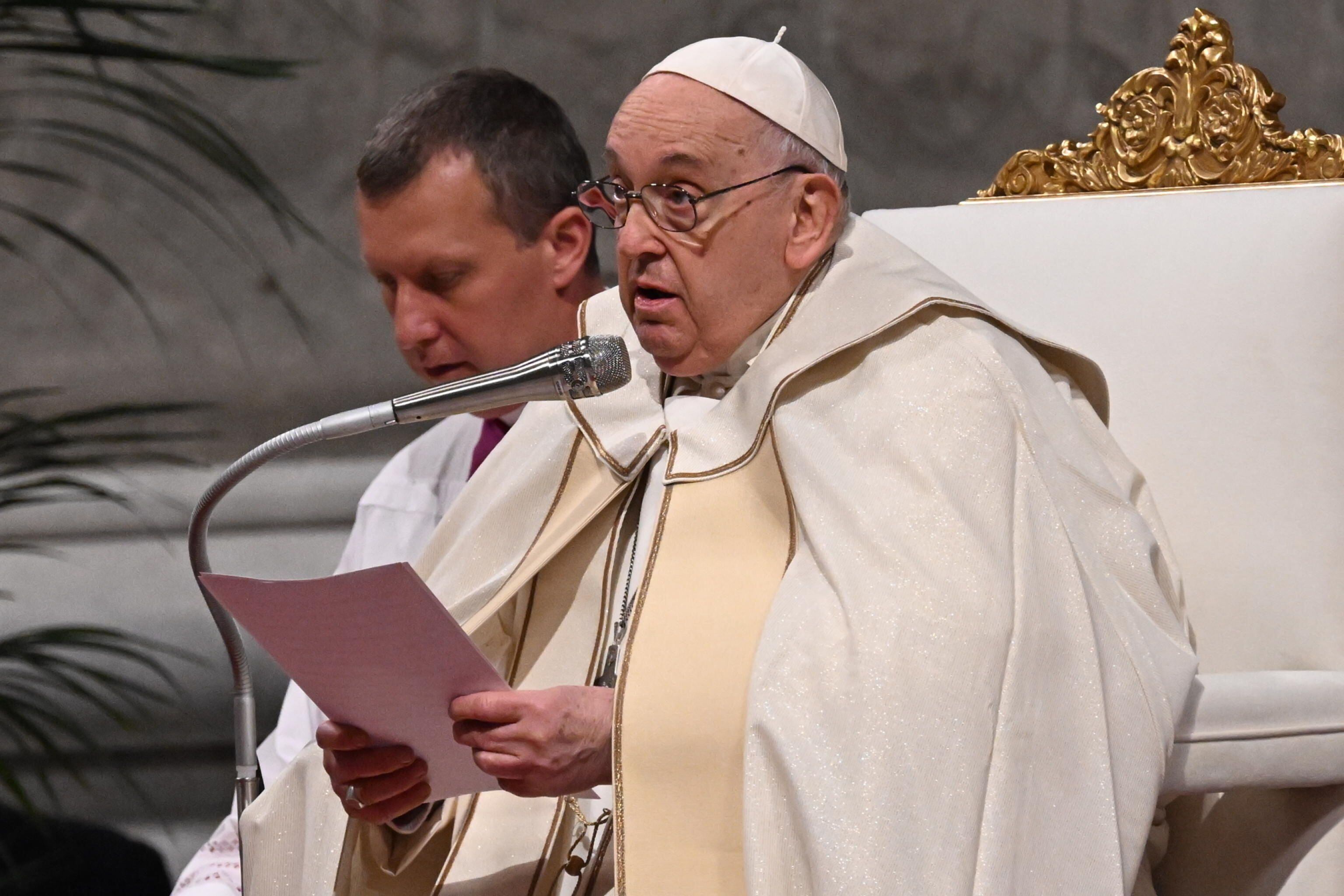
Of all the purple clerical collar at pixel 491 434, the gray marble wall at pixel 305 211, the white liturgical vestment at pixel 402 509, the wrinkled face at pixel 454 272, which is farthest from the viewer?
the gray marble wall at pixel 305 211

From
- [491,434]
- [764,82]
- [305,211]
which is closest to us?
[764,82]

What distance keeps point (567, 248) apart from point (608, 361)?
121 cm

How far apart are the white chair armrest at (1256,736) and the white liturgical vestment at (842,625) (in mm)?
75

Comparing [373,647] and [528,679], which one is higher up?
[373,647]

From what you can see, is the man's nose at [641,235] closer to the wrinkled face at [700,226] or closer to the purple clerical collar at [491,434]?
the wrinkled face at [700,226]

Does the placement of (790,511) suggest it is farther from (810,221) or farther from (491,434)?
(491,434)

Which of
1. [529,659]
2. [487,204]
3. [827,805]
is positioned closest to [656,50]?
[487,204]

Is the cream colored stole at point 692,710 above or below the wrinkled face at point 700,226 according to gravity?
below

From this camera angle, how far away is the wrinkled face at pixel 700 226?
2.22m

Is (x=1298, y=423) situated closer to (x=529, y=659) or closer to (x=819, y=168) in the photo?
(x=819, y=168)

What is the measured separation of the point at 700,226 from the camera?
87.4 inches

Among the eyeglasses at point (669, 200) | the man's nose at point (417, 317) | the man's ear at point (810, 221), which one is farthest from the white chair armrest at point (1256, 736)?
the man's nose at point (417, 317)

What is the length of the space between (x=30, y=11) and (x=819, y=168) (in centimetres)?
254


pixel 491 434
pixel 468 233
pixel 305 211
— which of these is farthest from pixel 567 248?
pixel 305 211
